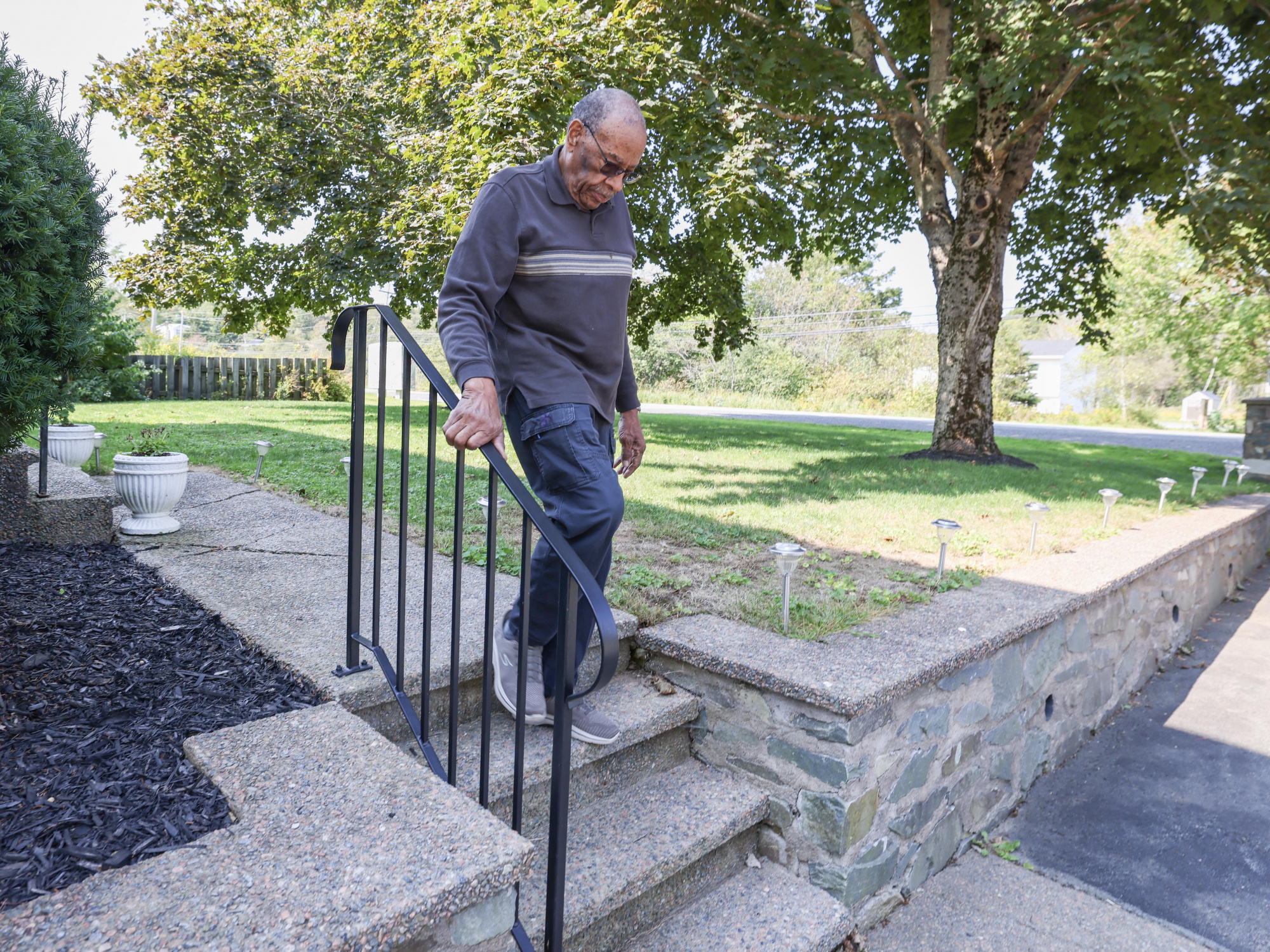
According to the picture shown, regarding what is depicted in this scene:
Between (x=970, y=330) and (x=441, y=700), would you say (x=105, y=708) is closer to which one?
(x=441, y=700)

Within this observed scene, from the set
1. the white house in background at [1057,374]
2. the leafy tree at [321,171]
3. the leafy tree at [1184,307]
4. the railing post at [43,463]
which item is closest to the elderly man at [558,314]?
the railing post at [43,463]

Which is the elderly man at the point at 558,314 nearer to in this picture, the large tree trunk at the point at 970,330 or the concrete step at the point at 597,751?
the concrete step at the point at 597,751

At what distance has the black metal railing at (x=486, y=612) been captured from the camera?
1.31 meters

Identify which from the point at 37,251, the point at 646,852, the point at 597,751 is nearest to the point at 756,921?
the point at 646,852

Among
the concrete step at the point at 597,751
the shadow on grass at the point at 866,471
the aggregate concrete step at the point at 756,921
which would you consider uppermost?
the shadow on grass at the point at 866,471

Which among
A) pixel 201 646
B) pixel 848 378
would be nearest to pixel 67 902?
pixel 201 646

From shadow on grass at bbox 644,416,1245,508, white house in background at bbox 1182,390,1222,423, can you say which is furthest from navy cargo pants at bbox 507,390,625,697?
white house in background at bbox 1182,390,1222,423

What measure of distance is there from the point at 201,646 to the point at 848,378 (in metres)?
29.7

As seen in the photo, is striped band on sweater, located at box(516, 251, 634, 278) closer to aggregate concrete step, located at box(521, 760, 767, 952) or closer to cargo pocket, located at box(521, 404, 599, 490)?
cargo pocket, located at box(521, 404, 599, 490)

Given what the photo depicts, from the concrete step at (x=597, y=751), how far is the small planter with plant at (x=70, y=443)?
144 inches

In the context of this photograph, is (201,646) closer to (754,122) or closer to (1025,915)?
(1025,915)

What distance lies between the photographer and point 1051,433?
17078 millimetres

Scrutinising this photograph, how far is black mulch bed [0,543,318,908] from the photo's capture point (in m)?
1.23

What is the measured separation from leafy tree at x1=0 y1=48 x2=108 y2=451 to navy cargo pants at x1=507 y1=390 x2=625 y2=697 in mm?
965
